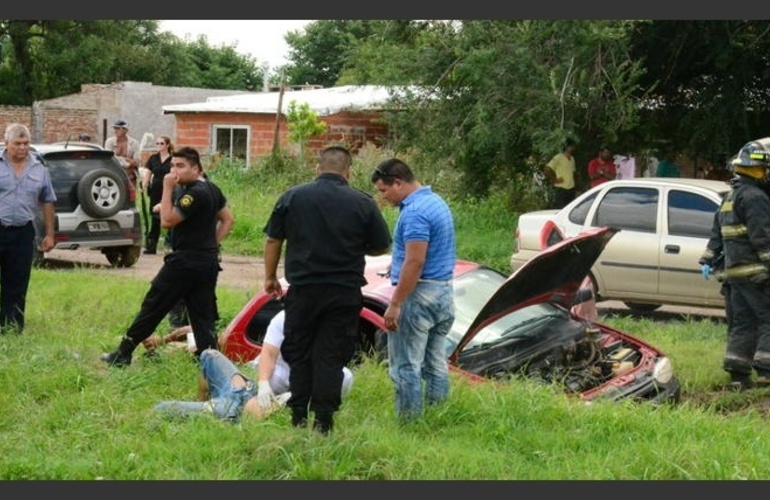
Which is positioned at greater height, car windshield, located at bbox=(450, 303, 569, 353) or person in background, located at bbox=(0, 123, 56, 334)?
person in background, located at bbox=(0, 123, 56, 334)

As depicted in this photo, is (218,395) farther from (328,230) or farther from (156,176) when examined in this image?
(156,176)

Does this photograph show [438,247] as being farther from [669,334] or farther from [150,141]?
[150,141]

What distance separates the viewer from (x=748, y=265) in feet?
34.0

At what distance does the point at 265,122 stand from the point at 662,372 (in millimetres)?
25059

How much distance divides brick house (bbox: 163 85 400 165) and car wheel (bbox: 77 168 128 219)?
12.9 metres

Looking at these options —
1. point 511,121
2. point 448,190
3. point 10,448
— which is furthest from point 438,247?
point 448,190

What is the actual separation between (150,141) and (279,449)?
14.3 m

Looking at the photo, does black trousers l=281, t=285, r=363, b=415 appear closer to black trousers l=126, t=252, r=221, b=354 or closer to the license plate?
black trousers l=126, t=252, r=221, b=354

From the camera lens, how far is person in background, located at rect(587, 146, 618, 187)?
2091cm

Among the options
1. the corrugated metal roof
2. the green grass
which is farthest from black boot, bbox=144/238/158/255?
the corrugated metal roof

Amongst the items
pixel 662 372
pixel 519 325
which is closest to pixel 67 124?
pixel 519 325

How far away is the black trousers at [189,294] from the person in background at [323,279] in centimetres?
206

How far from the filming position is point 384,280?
926 centimetres

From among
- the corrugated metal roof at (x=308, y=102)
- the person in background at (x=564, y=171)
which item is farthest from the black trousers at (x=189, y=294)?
the corrugated metal roof at (x=308, y=102)
